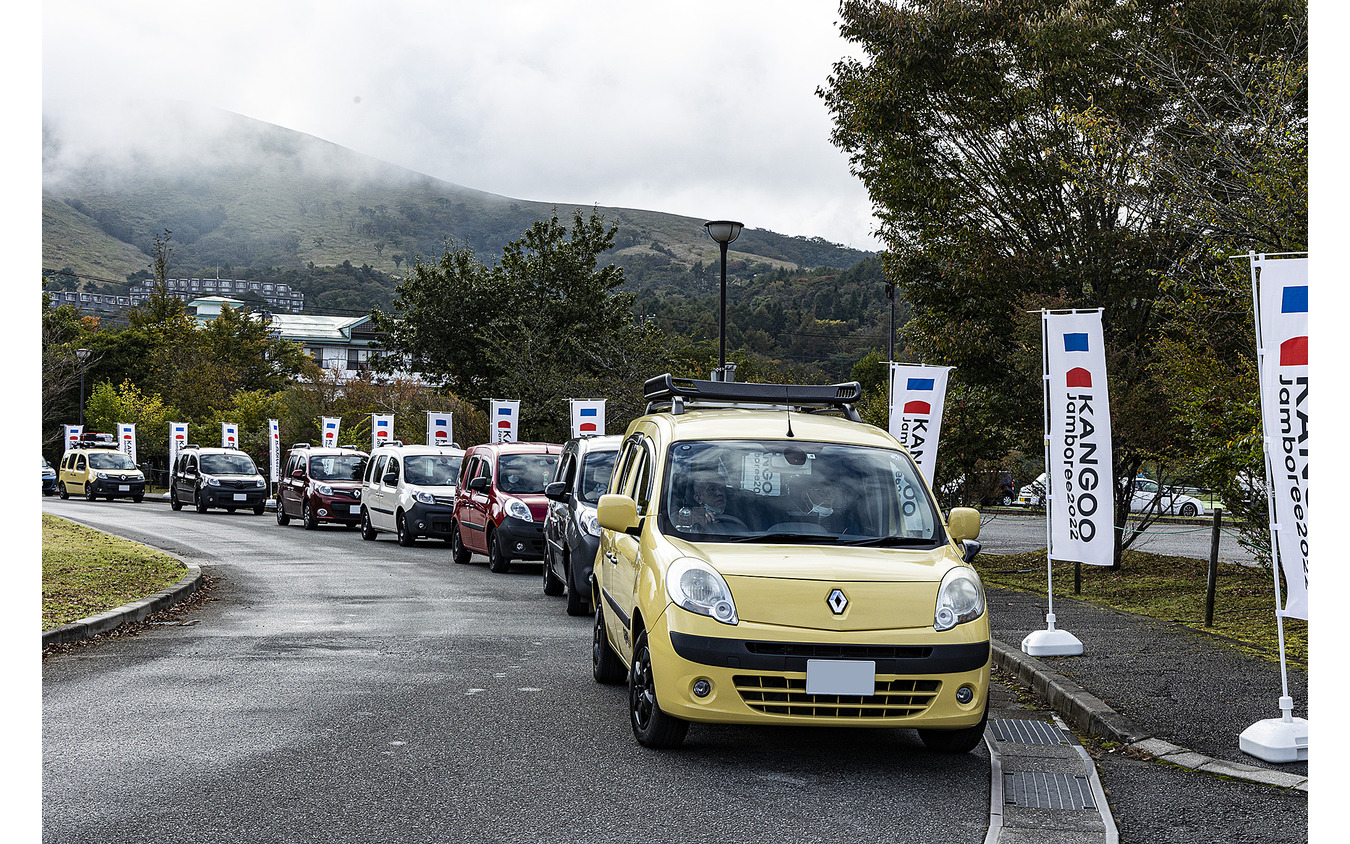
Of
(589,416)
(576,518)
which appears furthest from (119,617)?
(589,416)

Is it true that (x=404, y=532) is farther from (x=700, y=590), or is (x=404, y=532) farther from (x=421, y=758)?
(x=700, y=590)

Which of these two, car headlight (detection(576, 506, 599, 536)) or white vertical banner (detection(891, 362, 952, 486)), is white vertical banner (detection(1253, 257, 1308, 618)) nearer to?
car headlight (detection(576, 506, 599, 536))

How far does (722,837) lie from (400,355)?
38.6m

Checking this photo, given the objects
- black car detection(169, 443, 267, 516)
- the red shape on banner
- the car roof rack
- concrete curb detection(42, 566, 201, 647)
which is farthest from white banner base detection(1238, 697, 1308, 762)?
black car detection(169, 443, 267, 516)

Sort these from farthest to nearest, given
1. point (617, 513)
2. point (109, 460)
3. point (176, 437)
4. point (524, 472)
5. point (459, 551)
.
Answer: point (176, 437) → point (109, 460) → point (459, 551) → point (524, 472) → point (617, 513)

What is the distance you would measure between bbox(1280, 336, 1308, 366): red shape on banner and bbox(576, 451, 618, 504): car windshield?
8.17 m

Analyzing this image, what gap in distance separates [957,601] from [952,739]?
0.82 m

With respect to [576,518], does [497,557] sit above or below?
below

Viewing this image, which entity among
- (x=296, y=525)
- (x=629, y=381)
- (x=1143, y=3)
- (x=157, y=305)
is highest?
(x=157, y=305)

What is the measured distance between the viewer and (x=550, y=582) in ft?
47.5

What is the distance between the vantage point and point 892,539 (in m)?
6.73

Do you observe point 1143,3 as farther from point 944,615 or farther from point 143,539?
point 143,539

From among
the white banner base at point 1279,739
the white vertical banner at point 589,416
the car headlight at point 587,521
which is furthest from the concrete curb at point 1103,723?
the white vertical banner at point 589,416

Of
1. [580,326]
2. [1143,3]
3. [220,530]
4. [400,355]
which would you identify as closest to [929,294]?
[1143,3]
